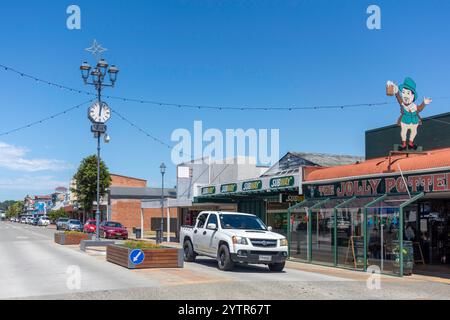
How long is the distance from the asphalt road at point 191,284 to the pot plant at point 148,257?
1.18ft

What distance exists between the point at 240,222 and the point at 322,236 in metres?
4.71

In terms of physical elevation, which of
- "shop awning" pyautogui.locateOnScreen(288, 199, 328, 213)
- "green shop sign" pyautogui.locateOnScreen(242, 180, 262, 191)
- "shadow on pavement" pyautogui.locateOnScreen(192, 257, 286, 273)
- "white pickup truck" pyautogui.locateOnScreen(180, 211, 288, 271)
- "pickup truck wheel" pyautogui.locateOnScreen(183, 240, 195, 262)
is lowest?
"shadow on pavement" pyautogui.locateOnScreen(192, 257, 286, 273)

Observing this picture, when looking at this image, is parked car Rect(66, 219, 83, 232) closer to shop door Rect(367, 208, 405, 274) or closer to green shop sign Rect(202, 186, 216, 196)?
green shop sign Rect(202, 186, 216, 196)

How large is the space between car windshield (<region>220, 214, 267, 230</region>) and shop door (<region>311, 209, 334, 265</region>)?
3840 millimetres

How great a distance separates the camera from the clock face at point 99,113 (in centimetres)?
2648

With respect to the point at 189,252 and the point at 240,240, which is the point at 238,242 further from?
the point at 189,252

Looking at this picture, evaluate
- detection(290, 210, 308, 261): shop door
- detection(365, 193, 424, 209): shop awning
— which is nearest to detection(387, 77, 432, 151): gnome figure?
detection(365, 193, 424, 209): shop awning

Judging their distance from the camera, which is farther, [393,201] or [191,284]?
[393,201]

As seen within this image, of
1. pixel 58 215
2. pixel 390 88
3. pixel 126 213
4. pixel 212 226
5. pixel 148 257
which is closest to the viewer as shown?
pixel 148 257

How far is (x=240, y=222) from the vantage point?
17.4 m

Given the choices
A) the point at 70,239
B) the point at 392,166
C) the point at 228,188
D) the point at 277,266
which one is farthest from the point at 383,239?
the point at 70,239

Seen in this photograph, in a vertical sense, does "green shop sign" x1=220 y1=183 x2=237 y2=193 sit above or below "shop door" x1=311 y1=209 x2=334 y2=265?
above

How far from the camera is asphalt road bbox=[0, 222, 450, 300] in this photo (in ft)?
36.4
